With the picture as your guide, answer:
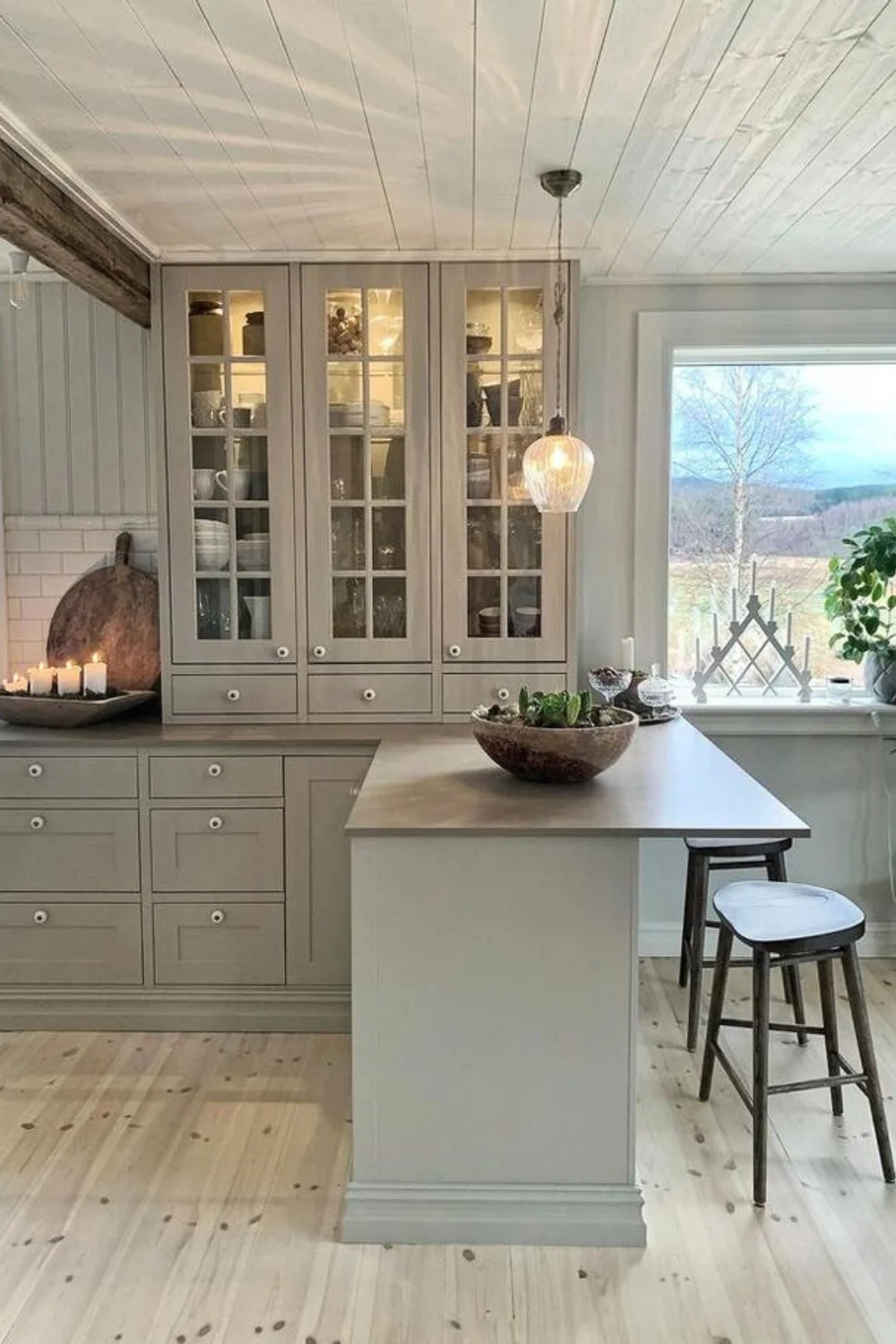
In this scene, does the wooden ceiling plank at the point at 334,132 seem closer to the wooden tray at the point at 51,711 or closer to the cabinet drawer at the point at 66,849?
the wooden tray at the point at 51,711

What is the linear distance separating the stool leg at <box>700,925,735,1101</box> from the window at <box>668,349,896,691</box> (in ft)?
4.37

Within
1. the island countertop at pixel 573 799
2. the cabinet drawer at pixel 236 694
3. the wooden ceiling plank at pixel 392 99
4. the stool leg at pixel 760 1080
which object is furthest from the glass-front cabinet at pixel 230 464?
the stool leg at pixel 760 1080

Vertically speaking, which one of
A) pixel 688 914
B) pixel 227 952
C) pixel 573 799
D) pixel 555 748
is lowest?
pixel 227 952

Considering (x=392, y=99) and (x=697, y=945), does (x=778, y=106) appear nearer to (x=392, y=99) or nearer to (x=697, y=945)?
(x=392, y=99)

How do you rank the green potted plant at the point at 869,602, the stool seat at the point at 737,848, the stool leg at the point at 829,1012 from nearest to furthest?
the stool leg at the point at 829,1012, the stool seat at the point at 737,848, the green potted plant at the point at 869,602

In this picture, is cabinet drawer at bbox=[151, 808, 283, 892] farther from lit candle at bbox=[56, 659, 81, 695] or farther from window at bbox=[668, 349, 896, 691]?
window at bbox=[668, 349, 896, 691]

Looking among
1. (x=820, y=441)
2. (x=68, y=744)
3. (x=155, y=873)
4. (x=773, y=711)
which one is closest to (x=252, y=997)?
(x=155, y=873)

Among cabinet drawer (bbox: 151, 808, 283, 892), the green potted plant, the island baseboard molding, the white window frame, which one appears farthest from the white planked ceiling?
the island baseboard molding

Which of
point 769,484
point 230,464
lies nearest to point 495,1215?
point 230,464

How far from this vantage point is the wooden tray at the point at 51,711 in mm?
3215

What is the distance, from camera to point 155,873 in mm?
3129

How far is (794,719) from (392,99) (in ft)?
7.86

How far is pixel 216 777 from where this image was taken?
123 inches

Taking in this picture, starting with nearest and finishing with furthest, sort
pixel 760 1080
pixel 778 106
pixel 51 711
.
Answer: pixel 778 106 < pixel 760 1080 < pixel 51 711
